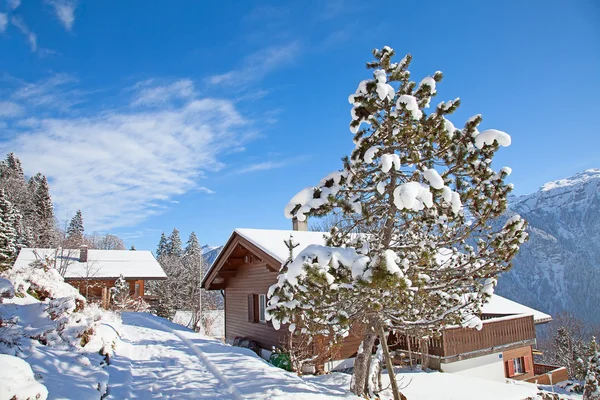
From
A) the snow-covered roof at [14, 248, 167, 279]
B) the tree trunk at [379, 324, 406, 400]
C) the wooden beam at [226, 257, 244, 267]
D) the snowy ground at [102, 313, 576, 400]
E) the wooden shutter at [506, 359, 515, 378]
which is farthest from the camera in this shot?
the snow-covered roof at [14, 248, 167, 279]

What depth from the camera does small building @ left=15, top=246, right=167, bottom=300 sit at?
88.2 feet

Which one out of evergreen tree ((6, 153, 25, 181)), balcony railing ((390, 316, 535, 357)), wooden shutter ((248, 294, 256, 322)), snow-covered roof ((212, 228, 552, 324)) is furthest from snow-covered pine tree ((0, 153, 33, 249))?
balcony railing ((390, 316, 535, 357))

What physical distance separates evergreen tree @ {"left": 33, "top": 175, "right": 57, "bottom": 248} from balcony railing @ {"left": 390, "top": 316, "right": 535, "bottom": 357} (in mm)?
39455

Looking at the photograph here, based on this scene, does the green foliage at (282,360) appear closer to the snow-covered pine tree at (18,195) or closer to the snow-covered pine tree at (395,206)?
the snow-covered pine tree at (395,206)

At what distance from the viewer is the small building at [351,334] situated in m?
11.6

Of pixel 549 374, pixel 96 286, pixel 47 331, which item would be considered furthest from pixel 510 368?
pixel 96 286

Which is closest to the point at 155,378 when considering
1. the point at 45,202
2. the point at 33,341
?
the point at 33,341

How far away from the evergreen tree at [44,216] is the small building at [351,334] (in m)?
31.2

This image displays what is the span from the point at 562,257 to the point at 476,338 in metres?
132

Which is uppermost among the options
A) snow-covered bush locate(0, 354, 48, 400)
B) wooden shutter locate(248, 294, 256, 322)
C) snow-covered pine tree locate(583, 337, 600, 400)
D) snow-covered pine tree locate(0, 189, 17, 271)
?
snow-covered pine tree locate(0, 189, 17, 271)

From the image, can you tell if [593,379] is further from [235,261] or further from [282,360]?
[235,261]

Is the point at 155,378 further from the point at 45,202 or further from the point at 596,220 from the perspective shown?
the point at 596,220

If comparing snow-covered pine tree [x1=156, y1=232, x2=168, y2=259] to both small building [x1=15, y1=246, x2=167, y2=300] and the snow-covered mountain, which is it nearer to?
small building [x1=15, y1=246, x2=167, y2=300]

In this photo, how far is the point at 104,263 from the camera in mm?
30312
